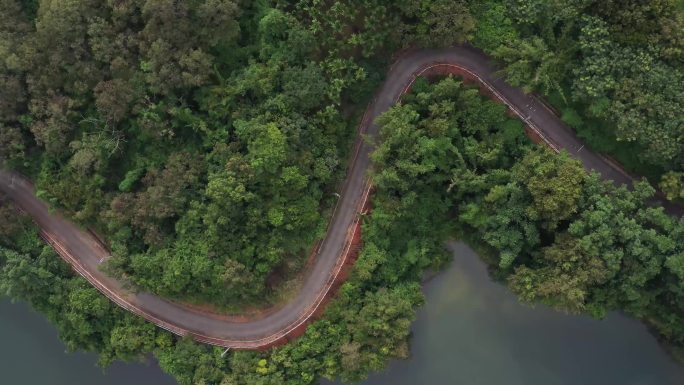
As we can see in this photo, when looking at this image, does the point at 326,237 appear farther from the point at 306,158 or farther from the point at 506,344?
the point at 506,344

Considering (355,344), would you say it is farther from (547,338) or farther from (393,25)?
(393,25)

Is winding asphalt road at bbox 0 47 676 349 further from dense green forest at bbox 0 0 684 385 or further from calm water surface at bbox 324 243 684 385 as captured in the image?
calm water surface at bbox 324 243 684 385

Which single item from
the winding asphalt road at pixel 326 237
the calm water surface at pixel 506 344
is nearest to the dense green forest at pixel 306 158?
the winding asphalt road at pixel 326 237

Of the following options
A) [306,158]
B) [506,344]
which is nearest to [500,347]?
[506,344]

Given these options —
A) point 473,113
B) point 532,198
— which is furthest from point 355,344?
point 473,113

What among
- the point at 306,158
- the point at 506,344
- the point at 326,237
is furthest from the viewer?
the point at 506,344

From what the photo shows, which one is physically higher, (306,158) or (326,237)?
(306,158)
